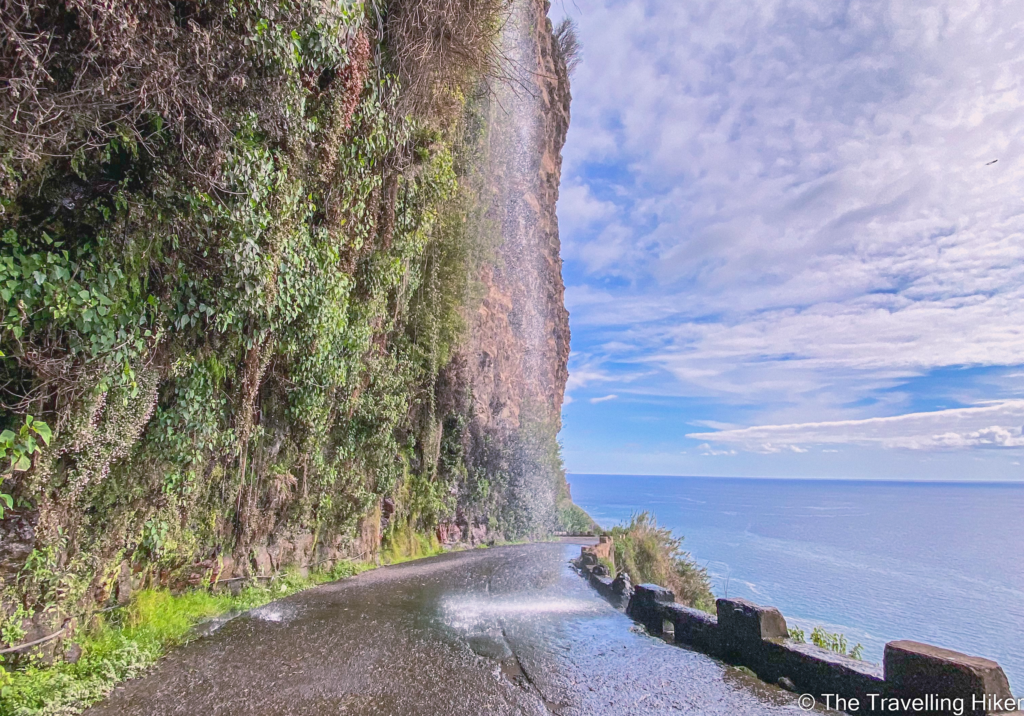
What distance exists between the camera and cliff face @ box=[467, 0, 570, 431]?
18.3 m

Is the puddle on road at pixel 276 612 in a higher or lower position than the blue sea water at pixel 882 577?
higher

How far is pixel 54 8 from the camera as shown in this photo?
11.7 feet

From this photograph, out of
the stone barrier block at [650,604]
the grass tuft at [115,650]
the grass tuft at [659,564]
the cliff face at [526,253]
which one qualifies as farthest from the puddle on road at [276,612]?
the cliff face at [526,253]

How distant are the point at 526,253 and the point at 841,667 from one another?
21.5 m

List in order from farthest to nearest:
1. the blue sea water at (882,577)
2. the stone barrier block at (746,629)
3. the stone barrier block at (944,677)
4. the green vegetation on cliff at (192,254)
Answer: the blue sea water at (882,577)
the stone barrier block at (746,629)
the green vegetation on cliff at (192,254)
the stone barrier block at (944,677)

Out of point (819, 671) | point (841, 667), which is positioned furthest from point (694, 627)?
point (841, 667)

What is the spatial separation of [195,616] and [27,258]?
4.83 metres

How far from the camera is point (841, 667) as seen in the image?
4586mm

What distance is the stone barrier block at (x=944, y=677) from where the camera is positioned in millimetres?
3525

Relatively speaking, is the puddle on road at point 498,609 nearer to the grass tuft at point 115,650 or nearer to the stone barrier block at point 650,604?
the stone barrier block at point 650,604

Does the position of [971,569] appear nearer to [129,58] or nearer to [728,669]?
[728,669]

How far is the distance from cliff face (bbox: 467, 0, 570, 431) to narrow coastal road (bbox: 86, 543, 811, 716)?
32.8 feet

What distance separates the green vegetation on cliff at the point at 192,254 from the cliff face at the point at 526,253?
857 centimetres

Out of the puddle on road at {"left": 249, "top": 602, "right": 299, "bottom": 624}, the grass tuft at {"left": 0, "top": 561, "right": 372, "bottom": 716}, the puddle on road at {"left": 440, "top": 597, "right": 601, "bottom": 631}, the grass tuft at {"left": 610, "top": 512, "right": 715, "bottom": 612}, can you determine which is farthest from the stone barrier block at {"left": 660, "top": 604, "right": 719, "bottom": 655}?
the grass tuft at {"left": 0, "top": 561, "right": 372, "bottom": 716}
